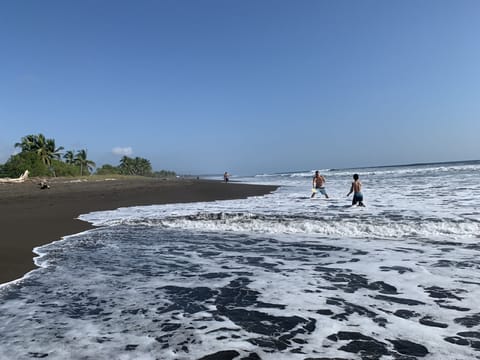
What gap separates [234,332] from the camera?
3.68 metres

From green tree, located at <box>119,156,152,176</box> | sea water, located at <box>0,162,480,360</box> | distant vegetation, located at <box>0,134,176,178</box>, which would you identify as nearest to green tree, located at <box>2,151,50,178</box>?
distant vegetation, located at <box>0,134,176,178</box>

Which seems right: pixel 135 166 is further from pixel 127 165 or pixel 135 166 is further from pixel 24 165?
pixel 24 165

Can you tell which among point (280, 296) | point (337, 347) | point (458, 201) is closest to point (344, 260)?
point (280, 296)

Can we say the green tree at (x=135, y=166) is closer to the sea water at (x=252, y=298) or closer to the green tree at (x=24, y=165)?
the green tree at (x=24, y=165)

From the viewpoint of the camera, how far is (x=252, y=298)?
15.6 ft

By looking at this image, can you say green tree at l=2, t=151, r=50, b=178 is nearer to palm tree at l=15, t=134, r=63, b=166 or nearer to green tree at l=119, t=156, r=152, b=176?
palm tree at l=15, t=134, r=63, b=166

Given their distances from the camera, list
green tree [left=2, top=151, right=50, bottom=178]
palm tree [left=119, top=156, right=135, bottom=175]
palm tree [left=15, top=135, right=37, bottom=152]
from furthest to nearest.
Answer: palm tree [left=119, top=156, right=135, bottom=175], palm tree [left=15, top=135, right=37, bottom=152], green tree [left=2, top=151, right=50, bottom=178]

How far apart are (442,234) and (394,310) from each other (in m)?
5.93

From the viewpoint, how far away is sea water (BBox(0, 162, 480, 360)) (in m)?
3.35

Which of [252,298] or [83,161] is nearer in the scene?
[252,298]

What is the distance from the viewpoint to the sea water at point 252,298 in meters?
3.35

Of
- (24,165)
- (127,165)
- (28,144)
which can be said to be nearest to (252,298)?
(24,165)

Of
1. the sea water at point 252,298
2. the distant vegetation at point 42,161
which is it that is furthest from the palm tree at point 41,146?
the sea water at point 252,298

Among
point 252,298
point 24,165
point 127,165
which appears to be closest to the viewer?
point 252,298
